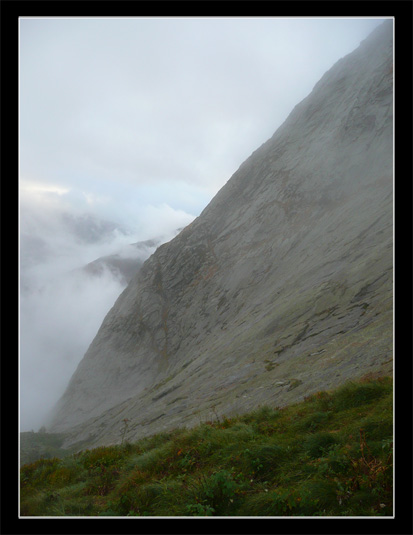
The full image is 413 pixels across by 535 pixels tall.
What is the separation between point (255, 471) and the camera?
18.0ft

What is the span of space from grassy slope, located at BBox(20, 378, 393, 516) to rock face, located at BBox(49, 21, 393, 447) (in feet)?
10.6

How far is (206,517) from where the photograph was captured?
14.3ft

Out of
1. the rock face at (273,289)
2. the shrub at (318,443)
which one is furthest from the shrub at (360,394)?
the rock face at (273,289)

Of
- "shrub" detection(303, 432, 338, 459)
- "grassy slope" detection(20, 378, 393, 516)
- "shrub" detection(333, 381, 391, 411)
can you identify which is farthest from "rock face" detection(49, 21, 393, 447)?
"shrub" detection(303, 432, 338, 459)

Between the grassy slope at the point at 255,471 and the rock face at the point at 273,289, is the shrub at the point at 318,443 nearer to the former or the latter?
the grassy slope at the point at 255,471

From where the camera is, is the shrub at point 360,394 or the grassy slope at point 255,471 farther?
the shrub at point 360,394

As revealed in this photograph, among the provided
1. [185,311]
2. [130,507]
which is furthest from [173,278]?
[130,507]

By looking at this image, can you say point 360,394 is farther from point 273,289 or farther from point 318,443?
point 273,289

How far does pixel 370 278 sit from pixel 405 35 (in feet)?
45.1

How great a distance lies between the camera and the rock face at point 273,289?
46.5 feet

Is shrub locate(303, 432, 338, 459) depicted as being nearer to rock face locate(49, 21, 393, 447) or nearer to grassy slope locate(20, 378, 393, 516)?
grassy slope locate(20, 378, 393, 516)

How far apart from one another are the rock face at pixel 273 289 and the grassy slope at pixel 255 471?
127 inches

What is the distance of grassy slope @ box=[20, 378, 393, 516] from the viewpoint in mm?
4566

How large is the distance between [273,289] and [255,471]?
22.5 metres
